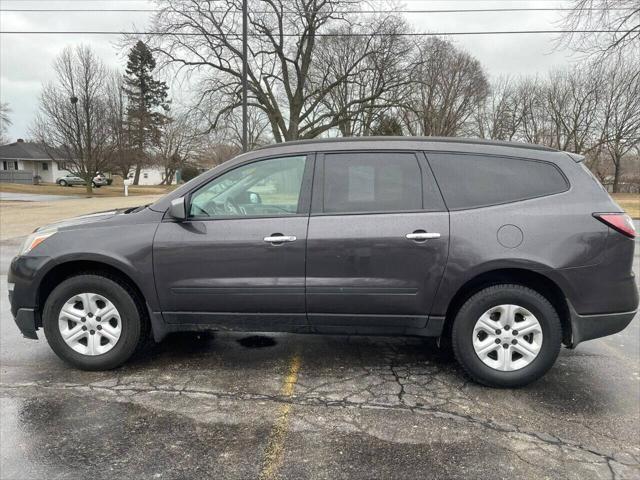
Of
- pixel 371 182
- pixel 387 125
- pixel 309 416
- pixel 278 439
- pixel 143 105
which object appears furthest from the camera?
pixel 143 105

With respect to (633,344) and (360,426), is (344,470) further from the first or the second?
(633,344)

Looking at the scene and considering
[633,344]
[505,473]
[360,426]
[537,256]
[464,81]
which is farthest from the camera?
[464,81]

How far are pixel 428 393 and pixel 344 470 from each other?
44.5 inches

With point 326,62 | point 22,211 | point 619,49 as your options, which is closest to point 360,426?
point 619,49

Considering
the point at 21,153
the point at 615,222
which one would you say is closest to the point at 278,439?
the point at 615,222

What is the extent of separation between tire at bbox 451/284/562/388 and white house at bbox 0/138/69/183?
66.7m

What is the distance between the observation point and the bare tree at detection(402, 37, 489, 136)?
37.3 m

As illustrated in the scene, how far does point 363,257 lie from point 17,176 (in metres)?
64.6

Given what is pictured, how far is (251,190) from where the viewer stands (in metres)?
3.75

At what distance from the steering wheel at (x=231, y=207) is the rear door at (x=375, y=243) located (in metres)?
0.62

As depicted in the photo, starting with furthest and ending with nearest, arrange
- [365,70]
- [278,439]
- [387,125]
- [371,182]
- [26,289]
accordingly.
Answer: [387,125] → [365,70] → [26,289] → [371,182] → [278,439]

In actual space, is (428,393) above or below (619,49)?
below

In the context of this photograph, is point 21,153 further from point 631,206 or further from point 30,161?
point 631,206

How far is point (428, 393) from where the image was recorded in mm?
3455
